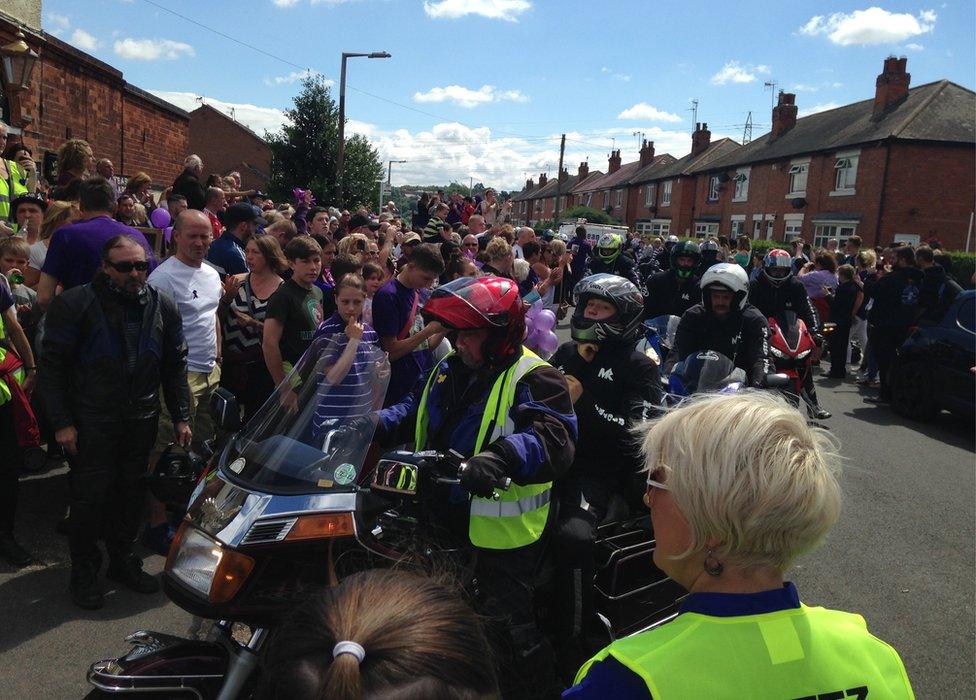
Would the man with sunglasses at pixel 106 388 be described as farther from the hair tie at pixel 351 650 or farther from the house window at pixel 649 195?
the house window at pixel 649 195

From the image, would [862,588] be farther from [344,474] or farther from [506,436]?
[344,474]

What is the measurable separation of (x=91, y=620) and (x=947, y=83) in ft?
137

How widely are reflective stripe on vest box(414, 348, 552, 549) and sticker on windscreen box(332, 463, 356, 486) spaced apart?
1.64 ft

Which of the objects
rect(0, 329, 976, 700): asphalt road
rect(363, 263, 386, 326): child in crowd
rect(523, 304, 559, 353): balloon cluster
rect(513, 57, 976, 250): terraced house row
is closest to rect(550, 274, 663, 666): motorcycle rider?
rect(0, 329, 976, 700): asphalt road

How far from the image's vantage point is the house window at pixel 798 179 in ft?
125

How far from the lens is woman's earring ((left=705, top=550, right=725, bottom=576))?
4.57 ft

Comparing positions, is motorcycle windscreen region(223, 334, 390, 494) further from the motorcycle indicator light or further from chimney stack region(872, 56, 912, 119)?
chimney stack region(872, 56, 912, 119)

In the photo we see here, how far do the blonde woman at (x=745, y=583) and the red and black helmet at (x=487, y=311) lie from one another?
50.0 inches

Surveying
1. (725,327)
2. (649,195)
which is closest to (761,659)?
(725,327)

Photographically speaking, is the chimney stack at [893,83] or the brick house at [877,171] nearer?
the brick house at [877,171]

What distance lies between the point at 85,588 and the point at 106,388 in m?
1.11

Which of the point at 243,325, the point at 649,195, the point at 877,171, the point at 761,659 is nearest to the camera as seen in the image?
the point at 761,659

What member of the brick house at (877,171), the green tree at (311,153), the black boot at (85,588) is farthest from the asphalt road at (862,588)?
the green tree at (311,153)

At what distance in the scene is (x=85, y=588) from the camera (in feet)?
13.1
